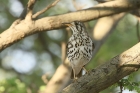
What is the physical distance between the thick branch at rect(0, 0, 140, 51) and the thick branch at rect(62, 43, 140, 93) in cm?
93

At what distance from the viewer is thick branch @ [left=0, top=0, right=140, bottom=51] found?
3.52 m

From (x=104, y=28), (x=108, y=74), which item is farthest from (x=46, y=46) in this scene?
(x=108, y=74)

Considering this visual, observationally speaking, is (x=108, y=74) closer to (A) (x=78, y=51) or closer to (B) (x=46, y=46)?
(A) (x=78, y=51)

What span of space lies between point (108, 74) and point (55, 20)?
1070mm

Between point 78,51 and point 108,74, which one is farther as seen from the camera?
point 78,51

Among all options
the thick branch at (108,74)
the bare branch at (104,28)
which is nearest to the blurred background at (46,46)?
→ the bare branch at (104,28)

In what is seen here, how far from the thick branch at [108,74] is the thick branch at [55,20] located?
930 millimetres

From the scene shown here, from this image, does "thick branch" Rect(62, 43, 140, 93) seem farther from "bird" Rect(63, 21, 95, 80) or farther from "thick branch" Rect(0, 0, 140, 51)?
"bird" Rect(63, 21, 95, 80)

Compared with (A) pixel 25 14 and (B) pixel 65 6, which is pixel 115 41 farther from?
(A) pixel 25 14

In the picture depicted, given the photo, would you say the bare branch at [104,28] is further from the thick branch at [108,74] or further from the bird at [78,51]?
the thick branch at [108,74]

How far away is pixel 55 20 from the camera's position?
12.3ft

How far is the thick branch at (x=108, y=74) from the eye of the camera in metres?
→ 2.87

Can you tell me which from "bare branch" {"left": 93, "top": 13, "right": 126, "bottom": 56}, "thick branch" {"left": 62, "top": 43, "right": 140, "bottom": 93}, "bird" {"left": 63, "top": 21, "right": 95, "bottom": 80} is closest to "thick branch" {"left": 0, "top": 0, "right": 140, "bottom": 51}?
"bird" {"left": 63, "top": 21, "right": 95, "bottom": 80}

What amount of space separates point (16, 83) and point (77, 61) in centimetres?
109
